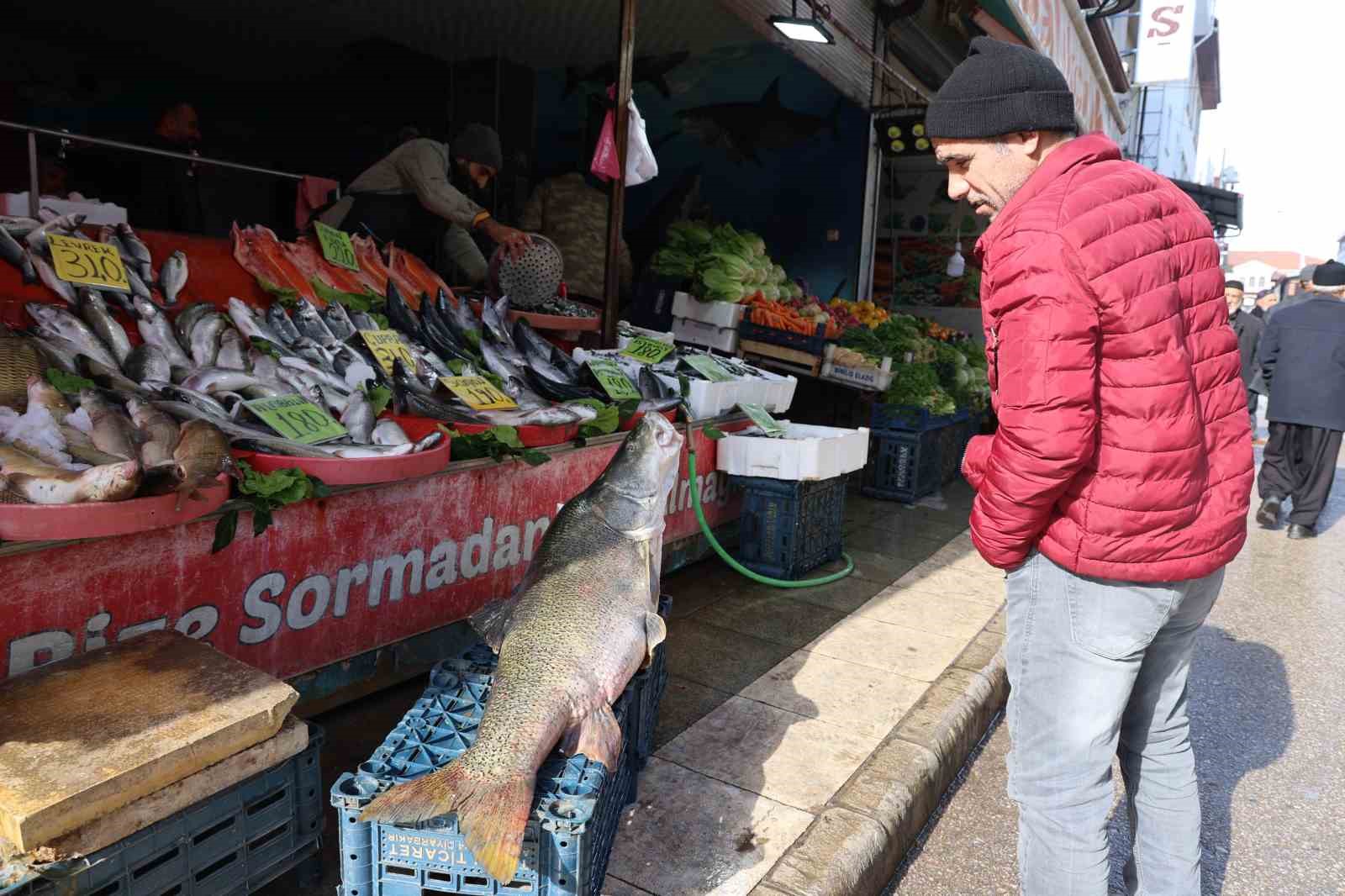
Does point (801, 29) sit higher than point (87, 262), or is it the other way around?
point (801, 29)

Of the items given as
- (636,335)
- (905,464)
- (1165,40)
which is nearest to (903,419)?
Answer: (905,464)

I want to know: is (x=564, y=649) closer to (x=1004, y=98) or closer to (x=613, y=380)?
(x=1004, y=98)

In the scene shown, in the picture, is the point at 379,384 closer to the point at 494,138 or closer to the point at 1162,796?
the point at 494,138

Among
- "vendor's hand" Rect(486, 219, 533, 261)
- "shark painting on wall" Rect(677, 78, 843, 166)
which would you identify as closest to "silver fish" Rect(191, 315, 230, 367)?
"vendor's hand" Rect(486, 219, 533, 261)

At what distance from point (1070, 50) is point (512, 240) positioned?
8318 mm

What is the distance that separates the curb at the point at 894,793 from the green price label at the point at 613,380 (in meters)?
2.21

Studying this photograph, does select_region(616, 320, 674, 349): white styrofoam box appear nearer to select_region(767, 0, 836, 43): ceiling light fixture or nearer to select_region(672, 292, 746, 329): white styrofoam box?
select_region(672, 292, 746, 329): white styrofoam box

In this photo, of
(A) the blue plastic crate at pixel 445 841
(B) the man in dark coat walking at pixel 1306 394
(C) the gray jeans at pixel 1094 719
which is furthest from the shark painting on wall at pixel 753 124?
(A) the blue plastic crate at pixel 445 841

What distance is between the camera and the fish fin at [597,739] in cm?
222

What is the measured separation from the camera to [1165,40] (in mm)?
16281

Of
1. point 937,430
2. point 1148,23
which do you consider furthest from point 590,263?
point 1148,23

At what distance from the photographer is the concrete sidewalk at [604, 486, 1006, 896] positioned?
8.84ft

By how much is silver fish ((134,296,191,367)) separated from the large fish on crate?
5.75ft

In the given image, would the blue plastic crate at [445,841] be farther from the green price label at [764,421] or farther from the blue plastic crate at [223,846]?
the green price label at [764,421]
